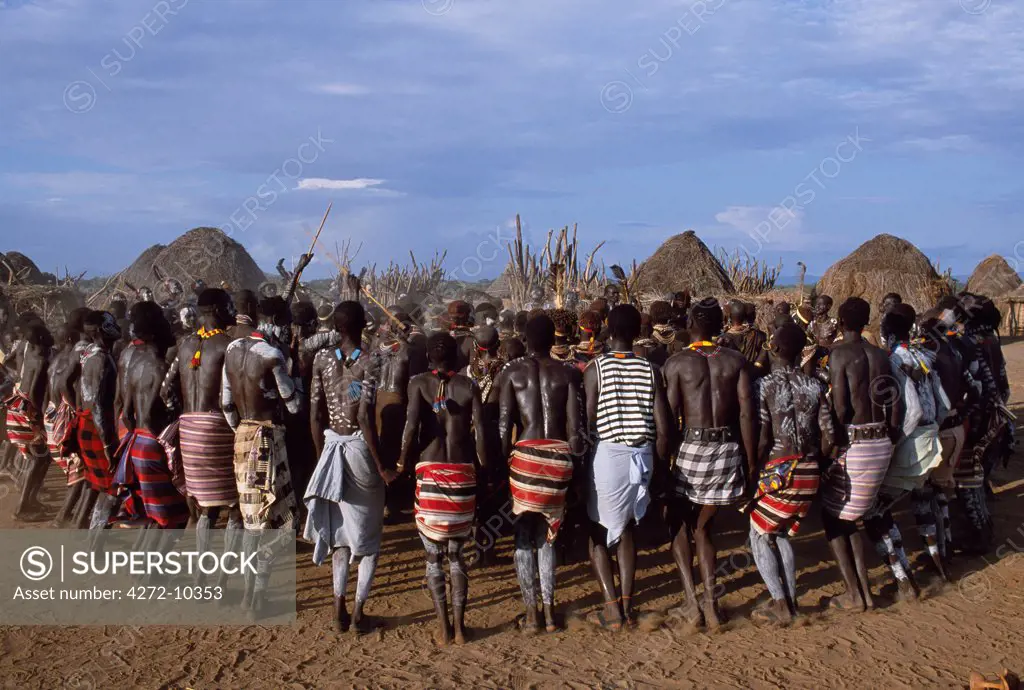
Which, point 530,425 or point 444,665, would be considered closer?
point 444,665

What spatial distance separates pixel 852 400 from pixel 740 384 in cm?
86

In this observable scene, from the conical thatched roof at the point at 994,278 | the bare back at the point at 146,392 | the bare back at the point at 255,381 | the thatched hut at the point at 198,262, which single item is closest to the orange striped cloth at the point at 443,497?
the bare back at the point at 255,381

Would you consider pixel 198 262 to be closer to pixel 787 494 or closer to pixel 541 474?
pixel 541 474

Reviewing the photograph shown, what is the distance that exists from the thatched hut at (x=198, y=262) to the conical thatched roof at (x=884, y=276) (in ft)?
56.3

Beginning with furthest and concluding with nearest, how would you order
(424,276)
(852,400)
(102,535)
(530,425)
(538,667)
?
(424,276)
(102,535)
(852,400)
(530,425)
(538,667)

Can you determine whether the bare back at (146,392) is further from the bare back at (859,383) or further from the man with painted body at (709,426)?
the bare back at (859,383)

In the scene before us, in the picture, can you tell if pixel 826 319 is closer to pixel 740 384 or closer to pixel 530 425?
pixel 740 384

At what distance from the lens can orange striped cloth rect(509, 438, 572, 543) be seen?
5.09 m

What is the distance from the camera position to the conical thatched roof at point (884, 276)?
21922 millimetres

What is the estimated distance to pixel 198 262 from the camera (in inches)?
987

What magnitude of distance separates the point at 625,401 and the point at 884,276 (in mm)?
20186

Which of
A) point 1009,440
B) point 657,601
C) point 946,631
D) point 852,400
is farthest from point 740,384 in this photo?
point 1009,440

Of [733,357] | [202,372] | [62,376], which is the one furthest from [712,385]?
[62,376]

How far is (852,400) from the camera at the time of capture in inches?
215
